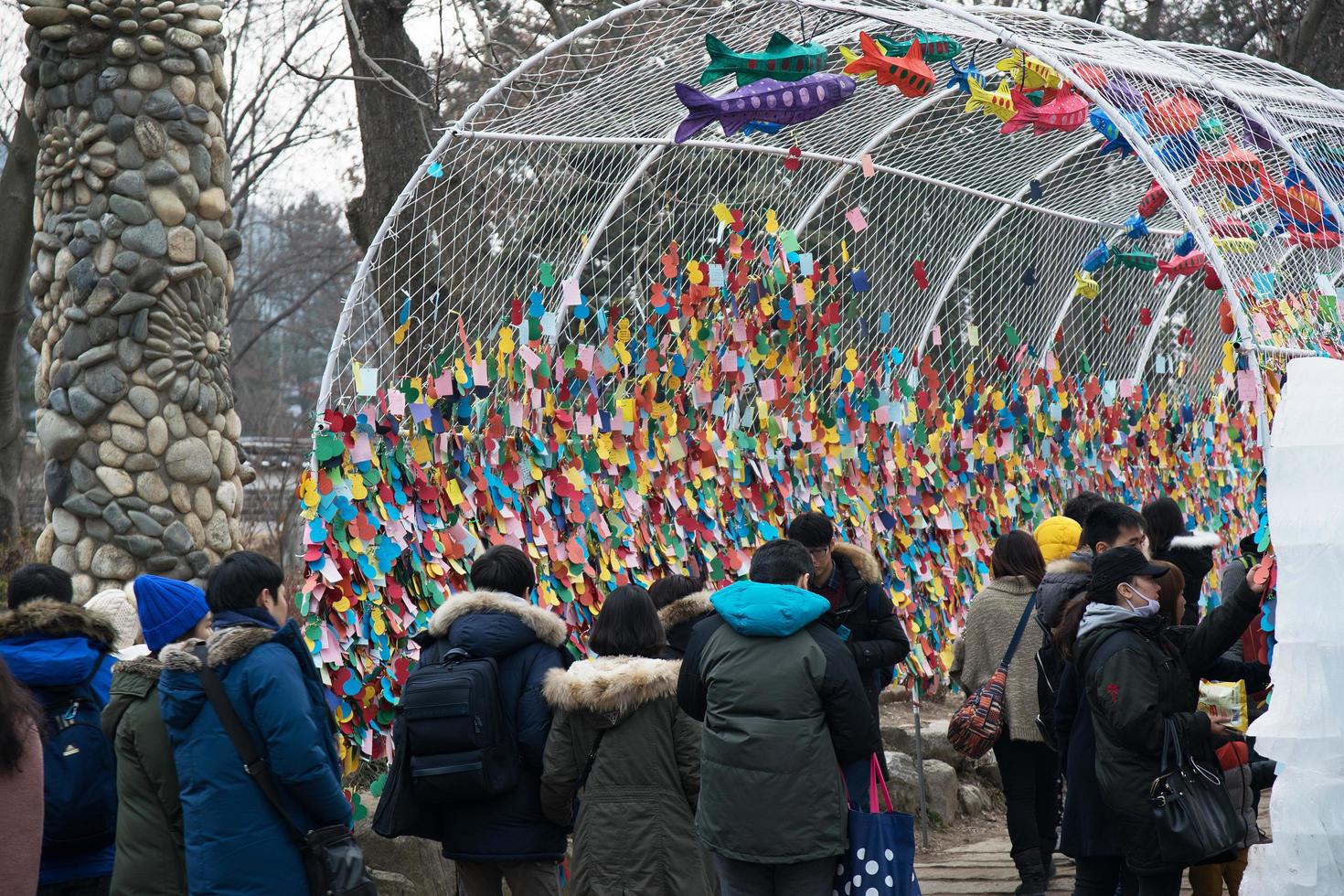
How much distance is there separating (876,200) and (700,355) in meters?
1.87

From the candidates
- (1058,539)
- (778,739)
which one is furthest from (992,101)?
(778,739)

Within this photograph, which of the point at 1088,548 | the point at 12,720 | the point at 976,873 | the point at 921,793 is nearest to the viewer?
the point at 12,720

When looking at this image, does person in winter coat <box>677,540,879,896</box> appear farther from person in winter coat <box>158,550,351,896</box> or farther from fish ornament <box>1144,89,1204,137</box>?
fish ornament <box>1144,89,1204,137</box>

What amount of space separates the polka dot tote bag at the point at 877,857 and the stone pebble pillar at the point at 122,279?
11.6 feet

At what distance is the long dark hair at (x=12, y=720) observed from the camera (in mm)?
3326

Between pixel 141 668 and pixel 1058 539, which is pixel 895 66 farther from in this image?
pixel 141 668

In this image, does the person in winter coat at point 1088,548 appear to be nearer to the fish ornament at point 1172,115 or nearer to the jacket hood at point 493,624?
the fish ornament at point 1172,115

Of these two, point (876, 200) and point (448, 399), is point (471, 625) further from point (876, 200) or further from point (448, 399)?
point (876, 200)

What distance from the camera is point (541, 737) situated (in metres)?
3.94

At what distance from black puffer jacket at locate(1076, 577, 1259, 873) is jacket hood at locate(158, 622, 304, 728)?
2161 millimetres

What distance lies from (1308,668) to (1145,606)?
45 centimetres

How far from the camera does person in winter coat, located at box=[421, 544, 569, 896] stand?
3.97 m

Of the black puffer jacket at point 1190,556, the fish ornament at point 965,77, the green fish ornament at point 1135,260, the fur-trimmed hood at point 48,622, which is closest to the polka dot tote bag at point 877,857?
the black puffer jacket at point 1190,556

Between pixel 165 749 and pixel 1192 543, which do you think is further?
pixel 1192 543
